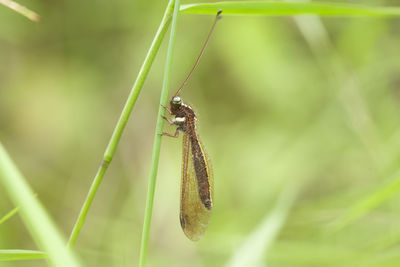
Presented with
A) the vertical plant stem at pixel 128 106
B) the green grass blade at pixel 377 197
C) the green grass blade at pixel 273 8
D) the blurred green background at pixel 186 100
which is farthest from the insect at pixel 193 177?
the blurred green background at pixel 186 100

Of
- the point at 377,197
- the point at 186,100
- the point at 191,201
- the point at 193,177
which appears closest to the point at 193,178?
the point at 193,177

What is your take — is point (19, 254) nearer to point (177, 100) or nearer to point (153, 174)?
point (153, 174)

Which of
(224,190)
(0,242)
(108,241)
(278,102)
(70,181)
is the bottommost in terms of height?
(0,242)

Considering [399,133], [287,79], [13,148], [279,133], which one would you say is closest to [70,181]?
[13,148]

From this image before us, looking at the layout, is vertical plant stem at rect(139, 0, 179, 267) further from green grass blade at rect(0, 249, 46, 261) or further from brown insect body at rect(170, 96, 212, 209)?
brown insect body at rect(170, 96, 212, 209)

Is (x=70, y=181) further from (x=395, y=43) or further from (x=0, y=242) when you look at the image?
(x=395, y=43)

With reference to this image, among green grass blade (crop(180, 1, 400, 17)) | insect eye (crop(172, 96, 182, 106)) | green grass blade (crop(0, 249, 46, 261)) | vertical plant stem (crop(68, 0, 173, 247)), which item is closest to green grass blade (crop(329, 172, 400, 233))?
green grass blade (crop(180, 1, 400, 17))
